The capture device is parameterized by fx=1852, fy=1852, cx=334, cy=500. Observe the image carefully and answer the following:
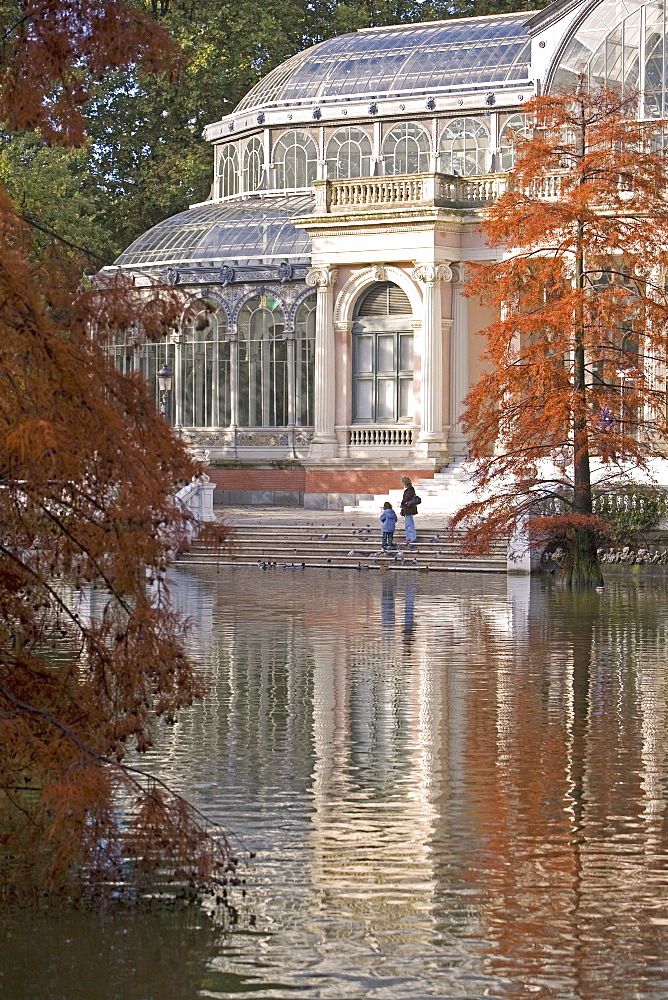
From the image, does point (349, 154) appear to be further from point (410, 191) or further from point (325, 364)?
point (325, 364)

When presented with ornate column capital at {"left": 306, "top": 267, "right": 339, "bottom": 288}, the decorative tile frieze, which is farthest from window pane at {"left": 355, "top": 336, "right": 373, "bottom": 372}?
the decorative tile frieze

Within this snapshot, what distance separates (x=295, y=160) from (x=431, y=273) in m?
9.72

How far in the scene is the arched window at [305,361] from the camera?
46.6 metres

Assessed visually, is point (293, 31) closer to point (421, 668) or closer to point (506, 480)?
point (506, 480)

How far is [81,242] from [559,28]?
12943 millimetres

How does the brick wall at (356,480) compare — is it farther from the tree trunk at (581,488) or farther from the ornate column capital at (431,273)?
the tree trunk at (581,488)

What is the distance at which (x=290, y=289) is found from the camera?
154 feet

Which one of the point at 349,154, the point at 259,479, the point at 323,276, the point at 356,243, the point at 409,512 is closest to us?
the point at 409,512

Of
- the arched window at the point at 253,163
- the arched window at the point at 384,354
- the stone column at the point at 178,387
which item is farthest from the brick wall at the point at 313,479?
the arched window at the point at 253,163

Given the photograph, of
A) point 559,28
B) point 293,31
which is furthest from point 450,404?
point 293,31

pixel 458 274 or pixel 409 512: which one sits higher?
pixel 458 274

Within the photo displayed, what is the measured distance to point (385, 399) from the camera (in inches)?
1750

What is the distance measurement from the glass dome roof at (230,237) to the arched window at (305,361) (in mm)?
1440

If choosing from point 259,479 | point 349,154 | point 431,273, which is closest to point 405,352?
point 431,273
